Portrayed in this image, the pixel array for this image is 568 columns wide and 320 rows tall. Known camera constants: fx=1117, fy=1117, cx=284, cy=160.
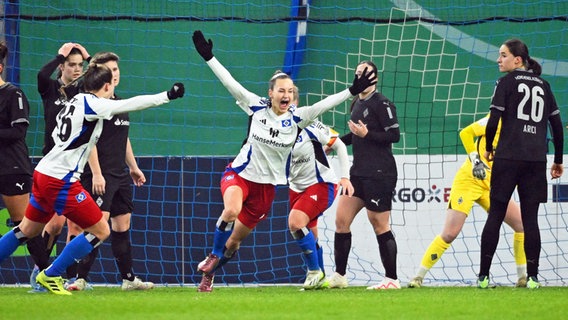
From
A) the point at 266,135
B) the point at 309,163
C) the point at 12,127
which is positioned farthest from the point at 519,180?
the point at 12,127

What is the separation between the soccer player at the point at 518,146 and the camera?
31.7ft

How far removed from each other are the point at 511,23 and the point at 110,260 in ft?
18.8

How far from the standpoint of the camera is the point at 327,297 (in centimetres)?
890

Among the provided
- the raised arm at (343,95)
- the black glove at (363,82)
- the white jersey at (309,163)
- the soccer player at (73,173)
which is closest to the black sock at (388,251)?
the white jersey at (309,163)

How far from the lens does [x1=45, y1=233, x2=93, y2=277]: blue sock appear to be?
9.11 meters

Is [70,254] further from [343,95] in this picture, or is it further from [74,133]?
[343,95]

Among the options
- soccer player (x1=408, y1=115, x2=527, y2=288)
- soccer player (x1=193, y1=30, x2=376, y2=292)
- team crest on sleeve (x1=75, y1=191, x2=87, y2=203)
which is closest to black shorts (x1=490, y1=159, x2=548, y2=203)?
soccer player (x1=408, y1=115, x2=527, y2=288)

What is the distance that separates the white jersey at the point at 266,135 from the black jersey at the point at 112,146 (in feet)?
3.71

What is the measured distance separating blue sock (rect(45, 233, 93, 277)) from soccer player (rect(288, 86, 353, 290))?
2.03 meters

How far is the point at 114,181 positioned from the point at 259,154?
4.60 ft

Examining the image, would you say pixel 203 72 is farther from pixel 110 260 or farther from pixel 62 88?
pixel 62 88

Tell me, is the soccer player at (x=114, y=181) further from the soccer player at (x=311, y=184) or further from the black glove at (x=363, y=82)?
the black glove at (x=363, y=82)

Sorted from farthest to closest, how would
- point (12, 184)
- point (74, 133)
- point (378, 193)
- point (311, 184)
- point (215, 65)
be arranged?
point (311, 184) → point (378, 193) → point (12, 184) → point (215, 65) → point (74, 133)

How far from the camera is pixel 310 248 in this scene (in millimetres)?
10219
